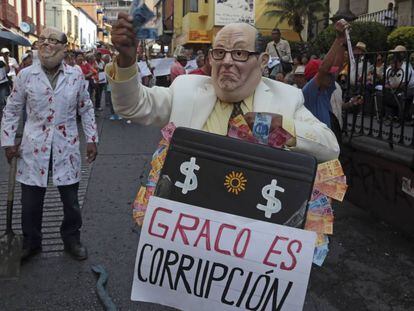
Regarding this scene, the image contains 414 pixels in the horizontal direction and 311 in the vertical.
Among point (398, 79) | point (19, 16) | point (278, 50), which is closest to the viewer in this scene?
point (398, 79)

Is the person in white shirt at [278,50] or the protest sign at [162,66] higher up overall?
the person in white shirt at [278,50]

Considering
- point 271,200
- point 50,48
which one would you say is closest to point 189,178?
point 271,200

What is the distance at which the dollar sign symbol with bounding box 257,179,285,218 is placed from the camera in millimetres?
2039

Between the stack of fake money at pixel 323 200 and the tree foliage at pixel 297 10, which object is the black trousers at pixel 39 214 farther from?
the tree foliage at pixel 297 10

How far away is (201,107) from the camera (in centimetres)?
235

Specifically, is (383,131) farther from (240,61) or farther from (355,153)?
(240,61)

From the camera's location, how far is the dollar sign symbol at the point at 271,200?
2039 mm

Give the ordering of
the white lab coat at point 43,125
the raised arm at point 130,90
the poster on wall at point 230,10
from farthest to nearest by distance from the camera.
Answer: the poster on wall at point 230,10, the white lab coat at point 43,125, the raised arm at point 130,90

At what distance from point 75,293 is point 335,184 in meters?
2.38

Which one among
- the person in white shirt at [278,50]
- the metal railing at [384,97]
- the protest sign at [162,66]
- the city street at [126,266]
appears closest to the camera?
the city street at [126,266]

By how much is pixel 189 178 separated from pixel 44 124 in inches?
90.5

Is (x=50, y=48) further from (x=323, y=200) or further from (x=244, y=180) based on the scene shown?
(x=323, y=200)

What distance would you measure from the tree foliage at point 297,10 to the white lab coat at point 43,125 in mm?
31295

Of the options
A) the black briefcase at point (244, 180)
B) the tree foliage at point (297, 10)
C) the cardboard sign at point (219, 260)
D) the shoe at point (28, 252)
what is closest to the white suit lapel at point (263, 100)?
the black briefcase at point (244, 180)
